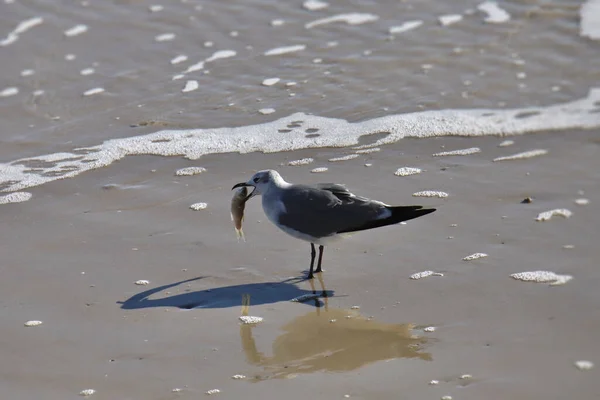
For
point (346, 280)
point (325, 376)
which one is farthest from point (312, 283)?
point (325, 376)

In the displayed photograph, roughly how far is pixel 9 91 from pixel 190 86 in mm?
1929

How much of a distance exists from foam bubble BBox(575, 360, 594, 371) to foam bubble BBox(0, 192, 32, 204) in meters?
4.52

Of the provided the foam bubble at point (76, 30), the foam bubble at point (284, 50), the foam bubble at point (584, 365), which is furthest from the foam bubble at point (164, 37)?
the foam bubble at point (584, 365)

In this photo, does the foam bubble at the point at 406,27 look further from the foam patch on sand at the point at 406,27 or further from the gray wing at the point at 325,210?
the gray wing at the point at 325,210

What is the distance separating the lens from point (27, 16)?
11.2 m

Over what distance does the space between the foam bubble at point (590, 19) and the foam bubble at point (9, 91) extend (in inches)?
260

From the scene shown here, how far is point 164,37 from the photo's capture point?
1084cm

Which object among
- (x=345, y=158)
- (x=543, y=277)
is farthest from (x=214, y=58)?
(x=543, y=277)

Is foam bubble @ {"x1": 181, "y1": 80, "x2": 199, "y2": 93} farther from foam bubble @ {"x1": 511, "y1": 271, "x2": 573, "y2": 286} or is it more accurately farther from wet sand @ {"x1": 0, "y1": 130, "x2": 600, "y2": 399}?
foam bubble @ {"x1": 511, "y1": 271, "x2": 573, "y2": 286}

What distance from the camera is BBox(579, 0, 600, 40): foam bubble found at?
10.7 m

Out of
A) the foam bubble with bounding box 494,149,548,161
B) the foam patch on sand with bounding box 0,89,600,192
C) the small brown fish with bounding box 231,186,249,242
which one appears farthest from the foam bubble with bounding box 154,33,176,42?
the small brown fish with bounding box 231,186,249,242

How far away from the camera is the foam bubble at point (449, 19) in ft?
36.5

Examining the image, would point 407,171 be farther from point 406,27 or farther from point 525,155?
point 406,27

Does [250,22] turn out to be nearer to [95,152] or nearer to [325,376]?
[95,152]
